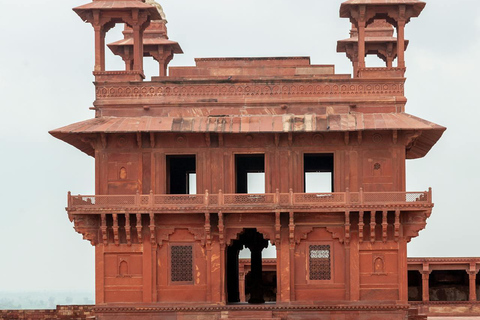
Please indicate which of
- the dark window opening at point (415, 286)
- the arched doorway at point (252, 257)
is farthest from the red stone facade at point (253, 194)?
the dark window opening at point (415, 286)

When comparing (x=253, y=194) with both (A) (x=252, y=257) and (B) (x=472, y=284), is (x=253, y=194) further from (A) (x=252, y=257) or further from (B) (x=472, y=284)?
(B) (x=472, y=284)

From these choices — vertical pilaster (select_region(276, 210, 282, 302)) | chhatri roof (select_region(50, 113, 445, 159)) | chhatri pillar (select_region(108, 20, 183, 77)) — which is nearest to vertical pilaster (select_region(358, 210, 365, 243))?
vertical pilaster (select_region(276, 210, 282, 302))

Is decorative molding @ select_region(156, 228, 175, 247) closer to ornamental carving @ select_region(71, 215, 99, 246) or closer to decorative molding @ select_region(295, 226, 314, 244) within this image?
ornamental carving @ select_region(71, 215, 99, 246)

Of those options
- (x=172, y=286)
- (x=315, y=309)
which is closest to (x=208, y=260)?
(x=172, y=286)

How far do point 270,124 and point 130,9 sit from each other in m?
6.44

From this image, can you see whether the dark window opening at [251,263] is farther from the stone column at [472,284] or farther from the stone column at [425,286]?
the stone column at [472,284]

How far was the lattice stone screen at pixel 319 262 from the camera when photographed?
37.6 m

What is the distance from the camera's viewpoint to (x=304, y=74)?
39.3m

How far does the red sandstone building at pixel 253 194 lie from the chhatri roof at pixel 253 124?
67 mm

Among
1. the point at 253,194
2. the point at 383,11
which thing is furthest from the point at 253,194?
the point at 383,11

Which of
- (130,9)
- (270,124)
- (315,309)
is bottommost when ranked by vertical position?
(315,309)

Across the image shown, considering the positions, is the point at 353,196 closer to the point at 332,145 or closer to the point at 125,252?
the point at 332,145

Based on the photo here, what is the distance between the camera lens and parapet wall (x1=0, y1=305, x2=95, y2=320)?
42.8 meters

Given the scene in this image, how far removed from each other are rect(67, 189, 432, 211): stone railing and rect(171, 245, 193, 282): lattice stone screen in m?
1.66
